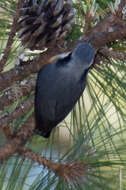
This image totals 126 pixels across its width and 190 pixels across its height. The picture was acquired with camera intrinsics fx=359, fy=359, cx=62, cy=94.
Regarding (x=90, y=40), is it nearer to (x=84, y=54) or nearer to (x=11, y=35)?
(x=84, y=54)

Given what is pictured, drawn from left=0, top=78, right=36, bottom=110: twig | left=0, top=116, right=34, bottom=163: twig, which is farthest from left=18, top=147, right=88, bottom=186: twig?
left=0, top=78, right=36, bottom=110: twig

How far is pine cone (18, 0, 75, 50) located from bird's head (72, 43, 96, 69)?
52 millimetres

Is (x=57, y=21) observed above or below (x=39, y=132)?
above

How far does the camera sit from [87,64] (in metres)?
0.82

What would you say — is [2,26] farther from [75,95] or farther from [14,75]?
[75,95]

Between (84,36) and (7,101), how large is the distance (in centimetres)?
23

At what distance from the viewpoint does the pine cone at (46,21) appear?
81 cm

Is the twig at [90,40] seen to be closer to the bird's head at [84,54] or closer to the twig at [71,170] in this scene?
the bird's head at [84,54]

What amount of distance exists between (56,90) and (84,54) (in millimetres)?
153

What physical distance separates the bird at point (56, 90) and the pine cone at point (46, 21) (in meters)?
0.07

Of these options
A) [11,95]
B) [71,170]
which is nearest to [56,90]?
[11,95]

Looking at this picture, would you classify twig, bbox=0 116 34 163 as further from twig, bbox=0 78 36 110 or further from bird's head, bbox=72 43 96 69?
bird's head, bbox=72 43 96 69

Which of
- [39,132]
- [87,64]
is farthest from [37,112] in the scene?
[87,64]

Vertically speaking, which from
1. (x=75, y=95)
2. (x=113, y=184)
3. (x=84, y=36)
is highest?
(x=84, y=36)
